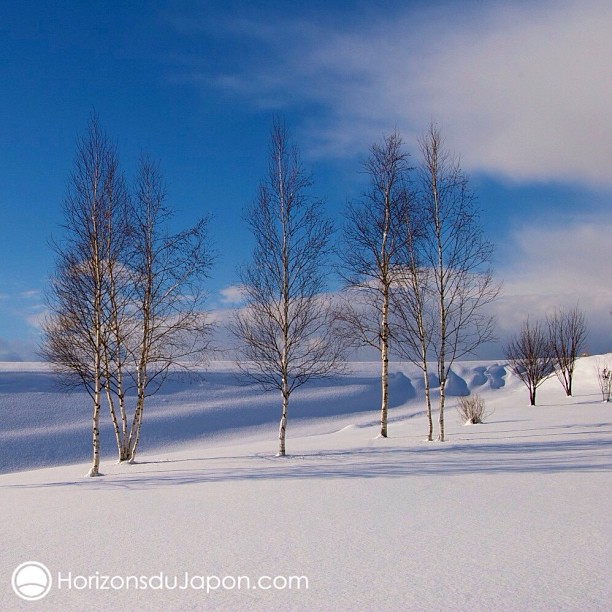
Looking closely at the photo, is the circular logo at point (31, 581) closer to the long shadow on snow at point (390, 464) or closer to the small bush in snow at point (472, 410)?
the long shadow on snow at point (390, 464)

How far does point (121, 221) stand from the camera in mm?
13695

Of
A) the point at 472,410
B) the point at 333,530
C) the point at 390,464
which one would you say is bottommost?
the point at 472,410

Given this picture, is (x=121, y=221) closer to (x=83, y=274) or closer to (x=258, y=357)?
(x=83, y=274)

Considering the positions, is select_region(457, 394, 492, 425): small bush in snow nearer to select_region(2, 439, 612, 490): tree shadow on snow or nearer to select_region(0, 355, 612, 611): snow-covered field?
select_region(0, 355, 612, 611): snow-covered field

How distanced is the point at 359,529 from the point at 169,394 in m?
32.9

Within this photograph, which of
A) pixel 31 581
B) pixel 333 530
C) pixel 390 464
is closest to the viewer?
pixel 31 581

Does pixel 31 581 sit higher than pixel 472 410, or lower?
higher

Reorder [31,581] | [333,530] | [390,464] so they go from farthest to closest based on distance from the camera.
Result: [390,464]
[333,530]
[31,581]

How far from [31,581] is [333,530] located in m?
2.97

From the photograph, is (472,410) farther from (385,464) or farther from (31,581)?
(31,581)

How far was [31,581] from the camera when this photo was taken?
4707 millimetres

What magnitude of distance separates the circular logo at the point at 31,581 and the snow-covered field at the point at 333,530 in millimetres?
81

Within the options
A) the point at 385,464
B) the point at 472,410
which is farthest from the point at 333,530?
the point at 472,410

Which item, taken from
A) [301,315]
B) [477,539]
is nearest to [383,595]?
[477,539]
